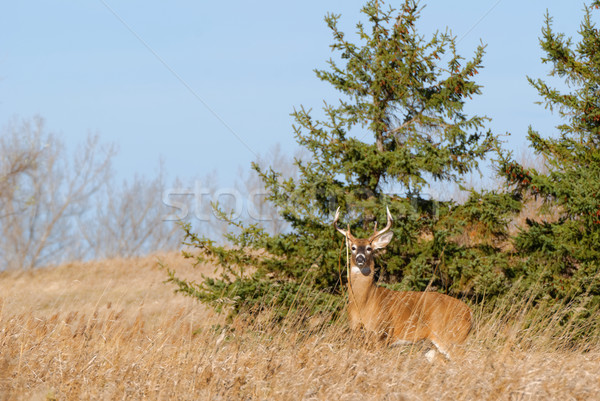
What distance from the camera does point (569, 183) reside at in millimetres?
10391

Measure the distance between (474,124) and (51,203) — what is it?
3656 cm

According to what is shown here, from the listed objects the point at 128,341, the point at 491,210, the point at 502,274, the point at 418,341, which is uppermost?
the point at 491,210

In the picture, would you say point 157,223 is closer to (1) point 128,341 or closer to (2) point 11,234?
(2) point 11,234

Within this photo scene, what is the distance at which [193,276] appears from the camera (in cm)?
2291

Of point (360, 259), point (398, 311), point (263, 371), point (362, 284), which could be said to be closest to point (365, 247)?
point (360, 259)

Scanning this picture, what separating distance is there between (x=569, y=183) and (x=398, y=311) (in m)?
3.86

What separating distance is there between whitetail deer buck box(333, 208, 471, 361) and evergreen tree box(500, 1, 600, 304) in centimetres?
201

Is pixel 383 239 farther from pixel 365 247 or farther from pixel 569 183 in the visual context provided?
pixel 569 183

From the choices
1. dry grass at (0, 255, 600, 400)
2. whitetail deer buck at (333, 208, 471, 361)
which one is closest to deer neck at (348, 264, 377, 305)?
whitetail deer buck at (333, 208, 471, 361)

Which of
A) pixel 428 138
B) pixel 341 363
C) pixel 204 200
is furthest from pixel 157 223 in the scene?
pixel 341 363

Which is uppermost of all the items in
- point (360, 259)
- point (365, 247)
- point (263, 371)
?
point (365, 247)

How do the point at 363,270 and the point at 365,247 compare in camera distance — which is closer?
the point at 365,247

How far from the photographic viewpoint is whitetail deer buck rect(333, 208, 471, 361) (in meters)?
8.30

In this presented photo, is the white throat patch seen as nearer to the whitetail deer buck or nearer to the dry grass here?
the whitetail deer buck
